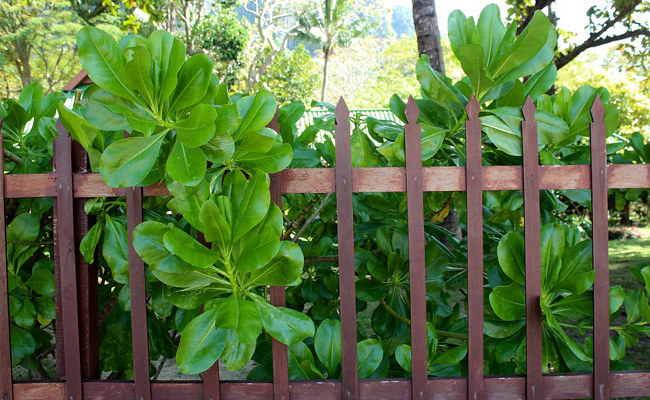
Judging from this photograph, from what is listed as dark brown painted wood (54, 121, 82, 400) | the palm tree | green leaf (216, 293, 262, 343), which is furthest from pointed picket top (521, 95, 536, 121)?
the palm tree

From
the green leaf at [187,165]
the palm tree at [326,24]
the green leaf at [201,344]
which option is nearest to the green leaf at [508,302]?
the green leaf at [201,344]

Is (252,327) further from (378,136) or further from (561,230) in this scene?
(561,230)

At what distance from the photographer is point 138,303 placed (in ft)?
5.16

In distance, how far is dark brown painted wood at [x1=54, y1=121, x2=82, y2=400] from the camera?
61.1 inches

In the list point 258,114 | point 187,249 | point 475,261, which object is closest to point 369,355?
point 475,261

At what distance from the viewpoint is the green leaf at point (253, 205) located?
4.43 ft

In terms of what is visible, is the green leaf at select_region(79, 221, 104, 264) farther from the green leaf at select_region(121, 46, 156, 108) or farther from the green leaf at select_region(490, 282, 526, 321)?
the green leaf at select_region(490, 282, 526, 321)

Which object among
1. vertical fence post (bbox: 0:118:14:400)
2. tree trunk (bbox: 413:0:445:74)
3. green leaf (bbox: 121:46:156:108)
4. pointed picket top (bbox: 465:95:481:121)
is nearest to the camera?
green leaf (bbox: 121:46:156:108)

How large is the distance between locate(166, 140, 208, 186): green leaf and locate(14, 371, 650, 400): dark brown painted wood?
2.18 ft

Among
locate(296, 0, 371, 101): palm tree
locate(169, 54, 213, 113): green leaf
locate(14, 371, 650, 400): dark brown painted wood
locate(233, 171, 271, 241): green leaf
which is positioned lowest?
locate(14, 371, 650, 400): dark brown painted wood

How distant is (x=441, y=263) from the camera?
175 cm

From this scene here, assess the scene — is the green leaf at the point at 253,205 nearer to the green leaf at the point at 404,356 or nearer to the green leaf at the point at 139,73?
the green leaf at the point at 139,73

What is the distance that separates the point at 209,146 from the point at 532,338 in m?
1.08

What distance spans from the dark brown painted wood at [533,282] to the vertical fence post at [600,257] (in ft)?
0.56
